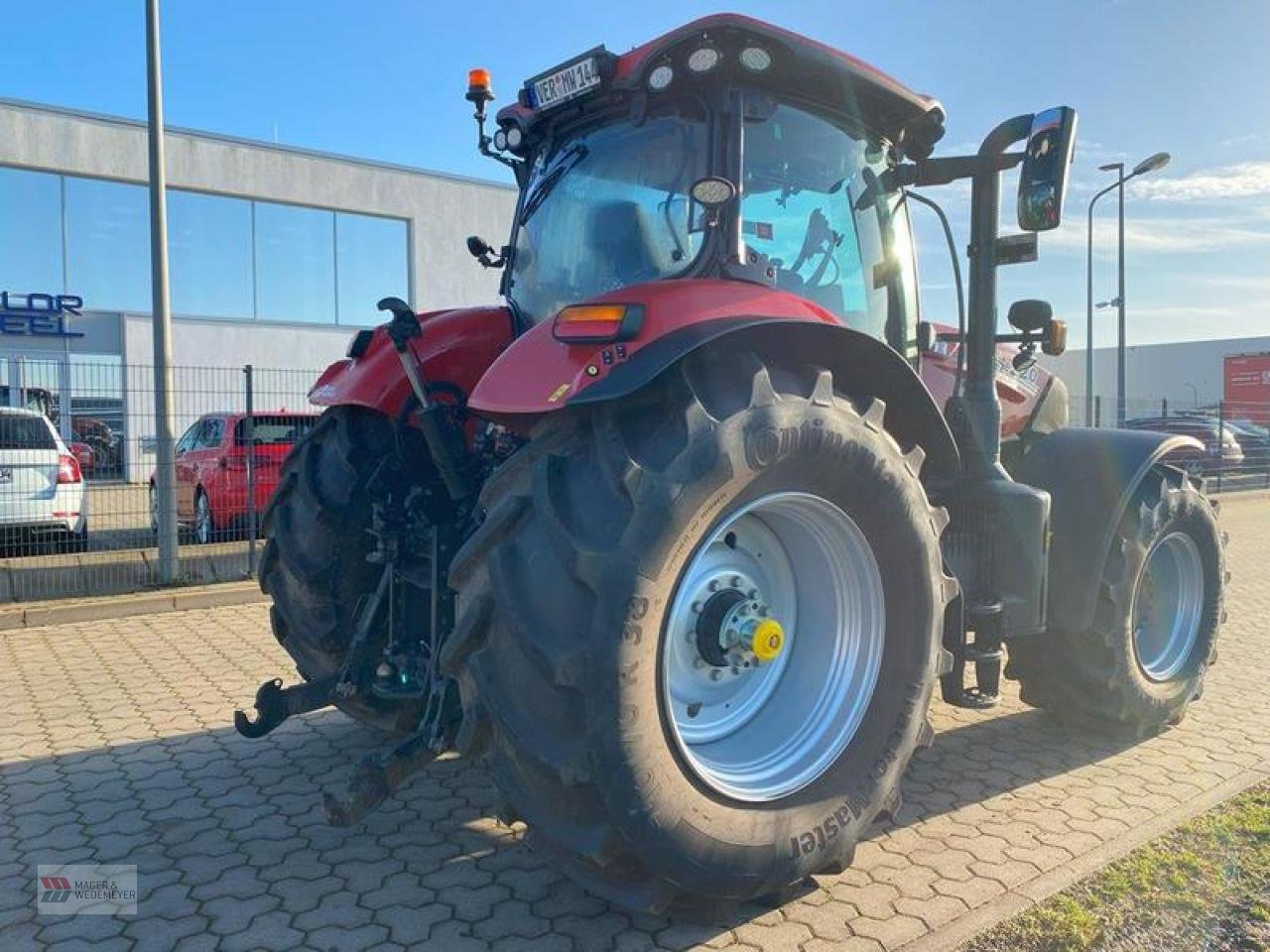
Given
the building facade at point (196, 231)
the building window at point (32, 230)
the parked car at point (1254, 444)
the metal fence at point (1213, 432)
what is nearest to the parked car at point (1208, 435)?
the metal fence at point (1213, 432)

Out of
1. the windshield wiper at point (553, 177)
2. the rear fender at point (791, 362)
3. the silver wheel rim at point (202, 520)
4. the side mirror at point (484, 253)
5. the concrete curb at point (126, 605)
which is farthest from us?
the silver wheel rim at point (202, 520)

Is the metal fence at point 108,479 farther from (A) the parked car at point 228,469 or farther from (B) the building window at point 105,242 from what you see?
(B) the building window at point 105,242

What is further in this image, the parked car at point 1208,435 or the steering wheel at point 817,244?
the parked car at point 1208,435

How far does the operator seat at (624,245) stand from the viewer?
3.33 m

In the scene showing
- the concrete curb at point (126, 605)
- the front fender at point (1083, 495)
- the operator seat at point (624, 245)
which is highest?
the operator seat at point (624, 245)

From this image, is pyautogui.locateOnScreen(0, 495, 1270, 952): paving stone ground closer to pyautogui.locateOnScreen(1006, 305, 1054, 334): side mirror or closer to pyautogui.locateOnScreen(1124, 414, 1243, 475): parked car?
pyautogui.locateOnScreen(1006, 305, 1054, 334): side mirror

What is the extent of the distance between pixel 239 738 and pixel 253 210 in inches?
769

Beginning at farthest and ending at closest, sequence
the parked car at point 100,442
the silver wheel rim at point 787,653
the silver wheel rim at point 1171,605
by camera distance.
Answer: the parked car at point 100,442
the silver wheel rim at point 1171,605
the silver wheel rim at point 787,653

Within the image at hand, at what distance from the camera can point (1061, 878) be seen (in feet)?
10.3

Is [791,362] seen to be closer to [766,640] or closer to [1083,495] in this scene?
[766,640]

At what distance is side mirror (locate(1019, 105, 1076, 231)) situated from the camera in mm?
3391

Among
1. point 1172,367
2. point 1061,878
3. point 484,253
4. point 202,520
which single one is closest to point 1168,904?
point 1061,878

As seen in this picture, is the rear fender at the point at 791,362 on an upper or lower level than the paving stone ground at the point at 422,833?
upper

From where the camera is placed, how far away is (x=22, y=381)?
362 inches
